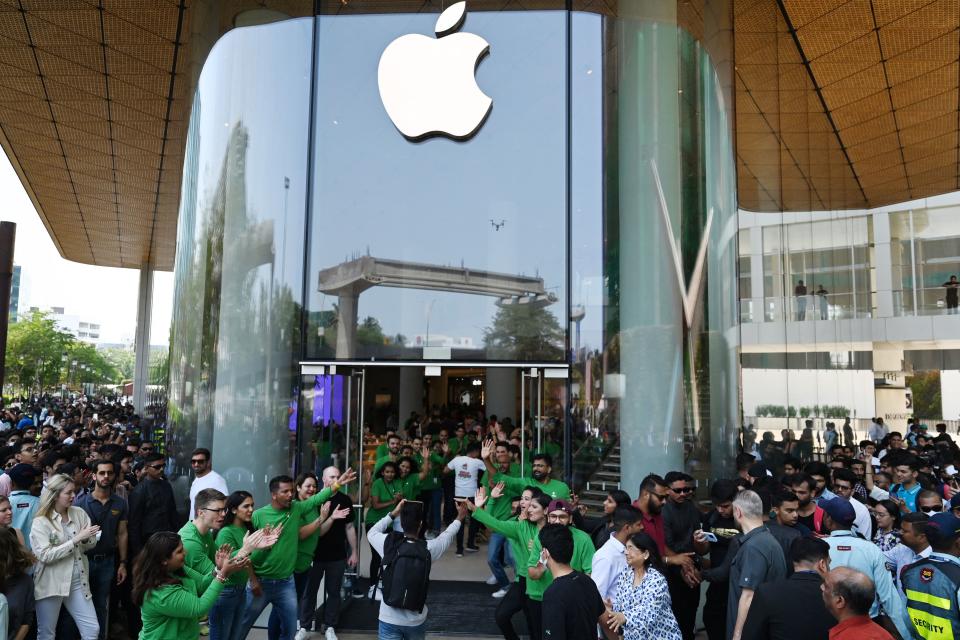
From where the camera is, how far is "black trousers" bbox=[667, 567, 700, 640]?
5.96 m

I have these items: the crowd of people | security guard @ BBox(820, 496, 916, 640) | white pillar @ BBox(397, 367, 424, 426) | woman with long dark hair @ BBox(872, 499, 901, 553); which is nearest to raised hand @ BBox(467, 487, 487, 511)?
the crowd of people

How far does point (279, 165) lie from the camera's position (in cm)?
927

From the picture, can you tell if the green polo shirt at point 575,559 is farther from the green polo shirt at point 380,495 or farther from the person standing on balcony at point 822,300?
the person standing on balcony at point 822,300

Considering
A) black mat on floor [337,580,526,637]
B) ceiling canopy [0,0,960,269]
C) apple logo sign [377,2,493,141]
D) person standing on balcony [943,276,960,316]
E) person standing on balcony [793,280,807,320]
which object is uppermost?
ceiling canopy [0,0,960,269]

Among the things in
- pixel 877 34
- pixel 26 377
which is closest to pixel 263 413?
pixel 877 34

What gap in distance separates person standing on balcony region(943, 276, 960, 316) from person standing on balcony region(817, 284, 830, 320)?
24.2ft

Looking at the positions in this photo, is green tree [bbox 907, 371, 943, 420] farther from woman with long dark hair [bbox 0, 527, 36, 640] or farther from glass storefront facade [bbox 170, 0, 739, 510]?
woman with long dark hair [bbox 0, 527, 36, 640]

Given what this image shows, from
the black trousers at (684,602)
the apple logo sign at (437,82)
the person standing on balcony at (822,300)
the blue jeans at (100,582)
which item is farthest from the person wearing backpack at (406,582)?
the person standing on balcony at (822,300)

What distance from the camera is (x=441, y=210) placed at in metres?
9.35

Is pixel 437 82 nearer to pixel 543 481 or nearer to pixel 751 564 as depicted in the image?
pixel 543 481

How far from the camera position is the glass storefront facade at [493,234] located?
8734 mm

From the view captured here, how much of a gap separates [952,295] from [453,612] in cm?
2201

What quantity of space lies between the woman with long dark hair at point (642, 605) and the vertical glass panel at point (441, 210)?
16.3 ft

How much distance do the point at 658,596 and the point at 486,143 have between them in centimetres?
677
